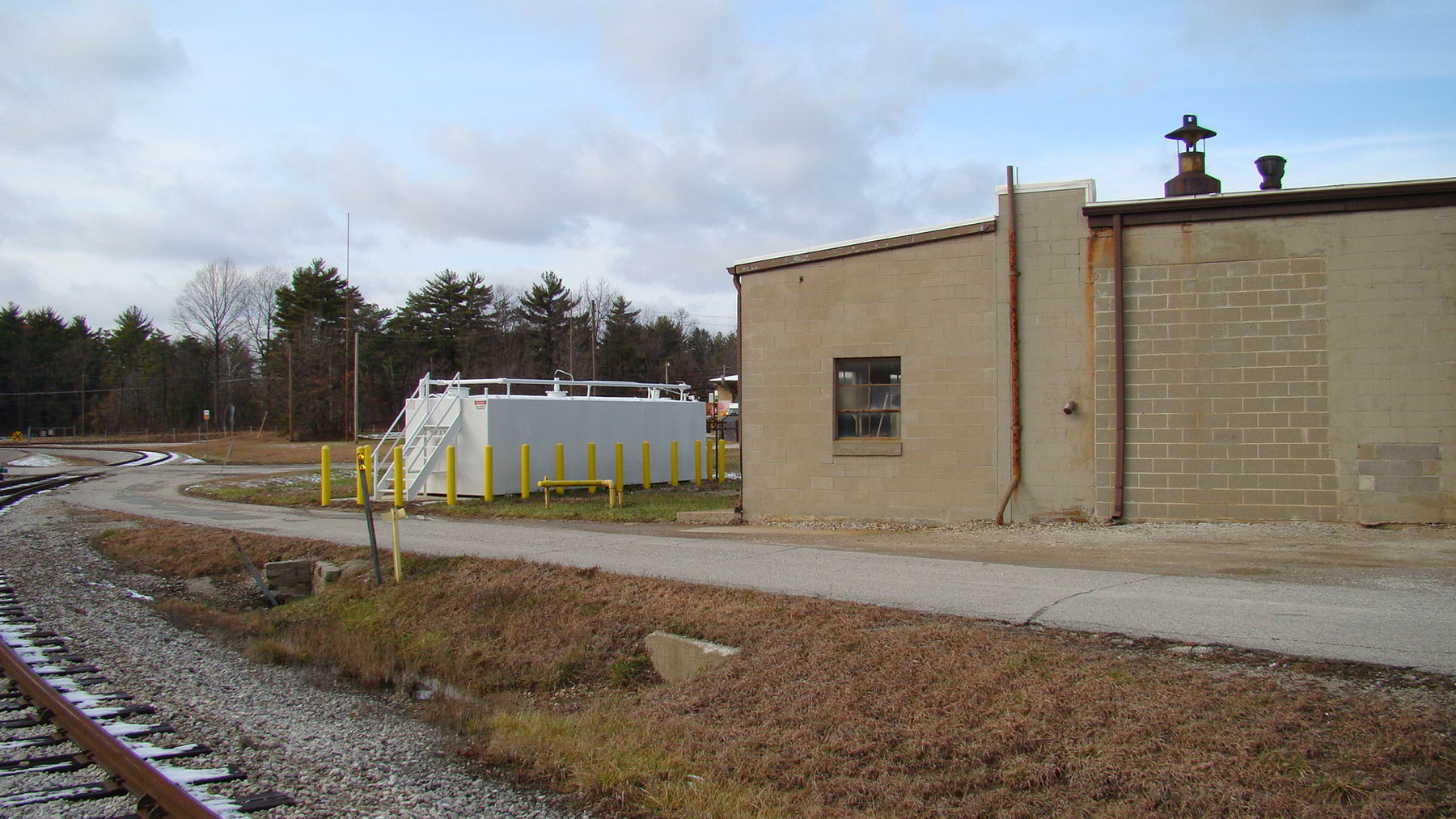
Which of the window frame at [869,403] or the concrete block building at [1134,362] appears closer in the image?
the concrete block building at [1134,362]

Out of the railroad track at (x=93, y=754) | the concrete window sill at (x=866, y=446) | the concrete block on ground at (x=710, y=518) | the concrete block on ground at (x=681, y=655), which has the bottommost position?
the railroad track at (x=93, y=754)

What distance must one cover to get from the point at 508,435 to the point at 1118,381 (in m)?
11.9

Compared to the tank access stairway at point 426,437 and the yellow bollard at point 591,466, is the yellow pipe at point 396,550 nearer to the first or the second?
the tank access stairway at point 426,437

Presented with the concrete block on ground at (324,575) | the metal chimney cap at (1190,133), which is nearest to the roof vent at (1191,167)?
the metal chimney cap at (1190,133)

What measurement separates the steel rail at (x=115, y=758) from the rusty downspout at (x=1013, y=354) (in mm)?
10957

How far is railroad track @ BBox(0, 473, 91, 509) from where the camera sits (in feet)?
80.3

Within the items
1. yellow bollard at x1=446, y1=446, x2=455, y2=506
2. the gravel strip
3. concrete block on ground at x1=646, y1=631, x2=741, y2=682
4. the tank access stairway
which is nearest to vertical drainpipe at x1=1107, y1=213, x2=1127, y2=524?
concrete block on ground at x1=646, y1=631, x2=741, y2=682

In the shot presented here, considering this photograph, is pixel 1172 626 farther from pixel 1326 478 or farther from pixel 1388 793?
pixel 1326 478

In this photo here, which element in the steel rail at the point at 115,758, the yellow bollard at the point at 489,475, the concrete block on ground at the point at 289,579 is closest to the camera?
the steel rail at the point at 115,758

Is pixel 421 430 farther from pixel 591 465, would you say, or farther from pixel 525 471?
pixel 591 465

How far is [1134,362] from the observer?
13422 millimetres

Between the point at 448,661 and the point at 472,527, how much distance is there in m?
7.05

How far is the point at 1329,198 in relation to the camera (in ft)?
41.8

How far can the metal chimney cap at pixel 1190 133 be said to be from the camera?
15445 millimetres
